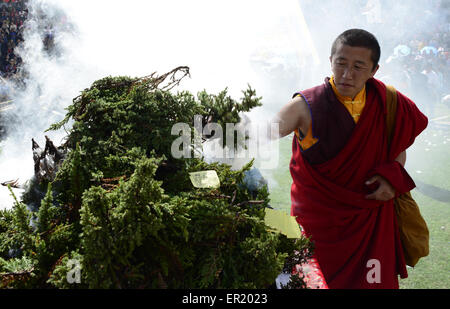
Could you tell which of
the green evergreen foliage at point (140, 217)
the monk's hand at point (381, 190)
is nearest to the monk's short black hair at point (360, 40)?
the monk's hand at point (381, 190)

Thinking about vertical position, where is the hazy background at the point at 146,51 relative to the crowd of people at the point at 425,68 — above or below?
below

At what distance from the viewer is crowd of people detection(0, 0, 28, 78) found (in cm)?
551

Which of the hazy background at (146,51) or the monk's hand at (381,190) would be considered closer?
the monk's hand at (381,190)

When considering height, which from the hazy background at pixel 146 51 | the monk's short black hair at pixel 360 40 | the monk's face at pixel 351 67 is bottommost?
the monk's face at pixel 351 67

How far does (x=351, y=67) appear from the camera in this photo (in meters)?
1.92

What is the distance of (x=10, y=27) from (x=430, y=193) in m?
7.60

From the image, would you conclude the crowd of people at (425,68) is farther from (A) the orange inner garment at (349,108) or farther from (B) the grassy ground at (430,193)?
(A) the orange inner garment at (349,108)

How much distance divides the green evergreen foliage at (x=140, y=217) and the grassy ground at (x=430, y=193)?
106 inches

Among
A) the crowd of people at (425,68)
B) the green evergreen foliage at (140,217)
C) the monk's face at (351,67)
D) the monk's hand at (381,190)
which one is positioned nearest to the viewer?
the green evergreen foliage at (140,217)

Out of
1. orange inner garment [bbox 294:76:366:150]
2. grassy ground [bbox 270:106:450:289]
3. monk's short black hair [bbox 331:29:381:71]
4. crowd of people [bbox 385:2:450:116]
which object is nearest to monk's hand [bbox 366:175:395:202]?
orange inner garment [bbox 294:76:366:150]

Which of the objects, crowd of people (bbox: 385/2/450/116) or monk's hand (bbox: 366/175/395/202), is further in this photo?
crowd of people (bbox: 385/2/450/116)

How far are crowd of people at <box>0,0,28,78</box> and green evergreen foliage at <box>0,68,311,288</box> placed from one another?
531 centimetres

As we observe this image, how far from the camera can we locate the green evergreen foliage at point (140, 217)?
0.85 meters

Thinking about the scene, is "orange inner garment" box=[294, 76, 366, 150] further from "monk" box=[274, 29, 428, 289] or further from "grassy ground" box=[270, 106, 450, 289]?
"grassy ground" box=[270, 106, 450, 289]
